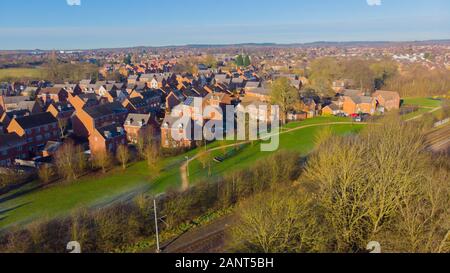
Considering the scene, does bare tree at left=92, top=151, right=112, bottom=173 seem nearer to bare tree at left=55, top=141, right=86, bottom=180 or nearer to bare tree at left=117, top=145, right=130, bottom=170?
bare tree at left=117, top=145, right=130, bottom=170

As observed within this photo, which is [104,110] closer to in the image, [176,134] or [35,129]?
[35,129]

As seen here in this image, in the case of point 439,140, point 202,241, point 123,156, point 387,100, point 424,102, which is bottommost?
point 202,241

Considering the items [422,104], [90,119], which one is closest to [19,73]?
[90,119]

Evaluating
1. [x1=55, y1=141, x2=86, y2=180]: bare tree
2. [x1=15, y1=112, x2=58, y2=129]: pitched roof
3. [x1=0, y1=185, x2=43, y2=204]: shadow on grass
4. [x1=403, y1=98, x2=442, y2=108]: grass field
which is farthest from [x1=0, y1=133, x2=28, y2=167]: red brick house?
[x1=403, y1=98, x2=442, y2=108]: grass field

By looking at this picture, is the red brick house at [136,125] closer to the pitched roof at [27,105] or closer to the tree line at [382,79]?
the pitched roof at [27,105]

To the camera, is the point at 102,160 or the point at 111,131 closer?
the point at 102,160
